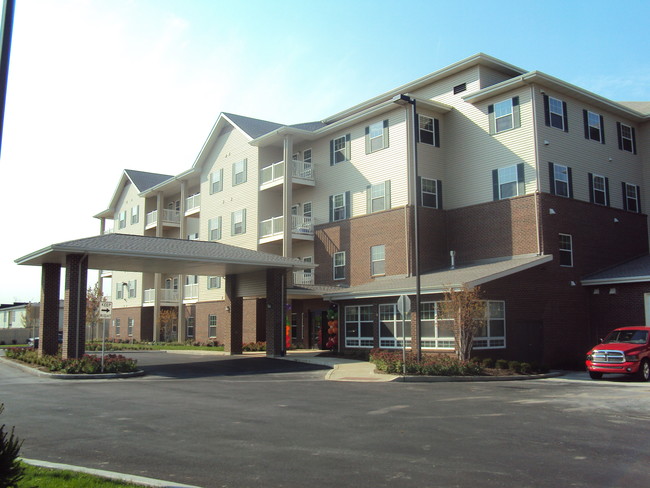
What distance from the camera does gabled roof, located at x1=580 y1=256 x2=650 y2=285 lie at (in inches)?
1049

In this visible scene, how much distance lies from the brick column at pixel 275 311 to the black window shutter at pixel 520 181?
12.0 metres

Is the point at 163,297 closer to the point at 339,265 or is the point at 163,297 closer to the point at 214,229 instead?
the point at 214,229

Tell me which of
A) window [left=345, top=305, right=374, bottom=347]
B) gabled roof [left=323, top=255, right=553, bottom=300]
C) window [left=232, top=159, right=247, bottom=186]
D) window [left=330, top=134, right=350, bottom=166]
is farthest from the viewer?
window [left=232, top=159, right=247, bottom=186]

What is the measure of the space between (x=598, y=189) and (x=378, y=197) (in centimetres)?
1101

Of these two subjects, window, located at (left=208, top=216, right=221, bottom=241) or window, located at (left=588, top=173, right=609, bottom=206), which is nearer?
window, located at (left=588, top=173, right=609, bottom=206)

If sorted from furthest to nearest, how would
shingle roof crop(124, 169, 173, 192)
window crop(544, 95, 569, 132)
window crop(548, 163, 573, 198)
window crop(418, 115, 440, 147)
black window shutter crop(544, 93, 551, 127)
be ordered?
1. shingle roof crop(124, 169, 173, 192)
2. window crop(418, 115, 440, 147)
3. window crop(544, 95, 569, 132)
4. black window shutter crop(544, 93, 551, 127)
5. window crop(548, 163, 573, 198)

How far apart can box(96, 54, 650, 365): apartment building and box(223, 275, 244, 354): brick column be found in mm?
1599

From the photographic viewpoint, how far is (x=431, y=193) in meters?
32.3

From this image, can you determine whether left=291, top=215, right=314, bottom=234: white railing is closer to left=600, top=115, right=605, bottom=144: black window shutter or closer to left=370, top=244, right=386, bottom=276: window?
left=370, top=244, right=386, bottom=276: window

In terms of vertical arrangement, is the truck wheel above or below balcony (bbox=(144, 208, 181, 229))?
below

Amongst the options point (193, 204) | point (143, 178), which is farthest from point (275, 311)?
point (143, 178)

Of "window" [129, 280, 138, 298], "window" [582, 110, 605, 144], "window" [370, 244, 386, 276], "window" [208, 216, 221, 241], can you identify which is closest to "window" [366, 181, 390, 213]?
"window" [370, 244, 386, 276]

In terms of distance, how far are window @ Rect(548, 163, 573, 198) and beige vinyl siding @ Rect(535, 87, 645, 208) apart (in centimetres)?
26

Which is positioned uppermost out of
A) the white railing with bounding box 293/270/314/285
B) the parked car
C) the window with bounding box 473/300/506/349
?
the white railing with bounding box 293/270/314/285
